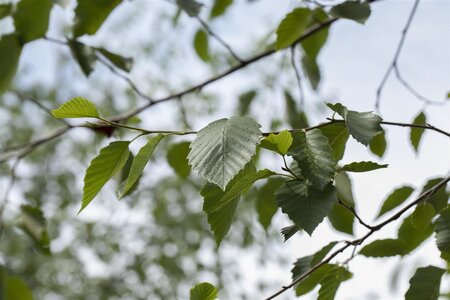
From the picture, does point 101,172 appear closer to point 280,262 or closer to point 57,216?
point 280,262

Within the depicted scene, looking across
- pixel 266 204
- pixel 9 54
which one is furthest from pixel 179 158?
pixel 9 54

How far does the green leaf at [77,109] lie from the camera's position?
48cm

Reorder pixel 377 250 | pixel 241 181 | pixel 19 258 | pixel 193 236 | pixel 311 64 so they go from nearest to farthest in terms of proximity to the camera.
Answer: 1. pixel 241 181
2. pixel 377 250
3. pixel 311 64
4. pixel 193 236
5. pixel 19 258

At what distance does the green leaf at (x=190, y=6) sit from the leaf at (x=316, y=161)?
0.36m

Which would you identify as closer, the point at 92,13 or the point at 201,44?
the point at 92,13

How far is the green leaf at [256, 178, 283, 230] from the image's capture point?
0.73 m

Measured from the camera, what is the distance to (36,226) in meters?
0.90

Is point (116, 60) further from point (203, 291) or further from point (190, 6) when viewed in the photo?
point (203, 291)

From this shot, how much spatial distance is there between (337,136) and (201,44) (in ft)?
2.19

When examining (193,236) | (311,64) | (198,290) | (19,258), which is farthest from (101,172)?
(19,258)

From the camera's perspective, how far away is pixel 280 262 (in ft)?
13.9

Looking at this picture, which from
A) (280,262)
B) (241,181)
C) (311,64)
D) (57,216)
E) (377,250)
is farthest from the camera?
(57,216)

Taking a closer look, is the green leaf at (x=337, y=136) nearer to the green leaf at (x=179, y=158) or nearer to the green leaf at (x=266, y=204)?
Answer: the green leaf at (x=266, y=204)

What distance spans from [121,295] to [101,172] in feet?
12.3
